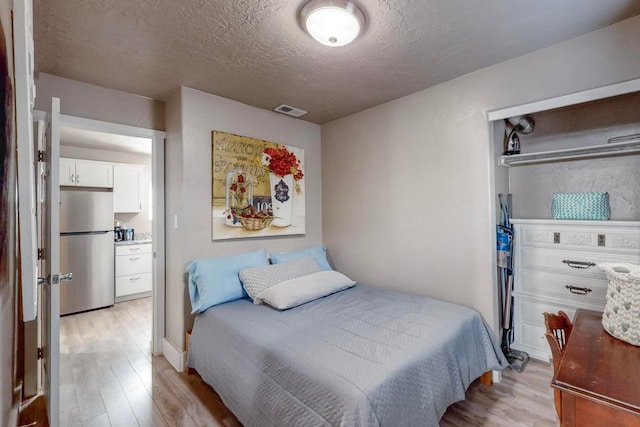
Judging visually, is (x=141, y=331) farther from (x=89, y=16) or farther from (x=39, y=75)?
(x=89, y=16)

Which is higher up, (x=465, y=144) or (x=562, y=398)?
(x=465, y=144)

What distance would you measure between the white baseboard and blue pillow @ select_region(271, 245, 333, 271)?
1101 millimetres

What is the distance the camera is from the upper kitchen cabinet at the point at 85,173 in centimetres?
425

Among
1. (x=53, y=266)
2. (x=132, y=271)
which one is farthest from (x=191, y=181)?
(x=132, y=271)

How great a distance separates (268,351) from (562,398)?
130 centimetres

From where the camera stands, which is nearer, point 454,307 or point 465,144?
point 454,307

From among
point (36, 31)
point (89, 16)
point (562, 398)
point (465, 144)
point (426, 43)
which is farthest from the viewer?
point (465, 144)

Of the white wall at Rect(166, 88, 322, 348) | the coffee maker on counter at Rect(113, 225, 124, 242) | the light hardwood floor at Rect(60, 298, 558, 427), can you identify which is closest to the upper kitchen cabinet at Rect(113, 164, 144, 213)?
the coffee maker on counter at Rect(113, 225, 124, 242)

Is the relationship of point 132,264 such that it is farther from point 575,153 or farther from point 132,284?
point 575,153

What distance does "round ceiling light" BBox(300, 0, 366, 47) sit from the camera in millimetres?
1556

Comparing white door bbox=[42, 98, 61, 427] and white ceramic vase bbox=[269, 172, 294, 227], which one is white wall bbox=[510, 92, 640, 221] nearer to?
white ceramic vase bbox=[269, 172, 294, 227]

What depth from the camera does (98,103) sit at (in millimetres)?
2533

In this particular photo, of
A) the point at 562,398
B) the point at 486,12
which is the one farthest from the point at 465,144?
the point at 562,398

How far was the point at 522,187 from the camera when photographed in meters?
2.71
